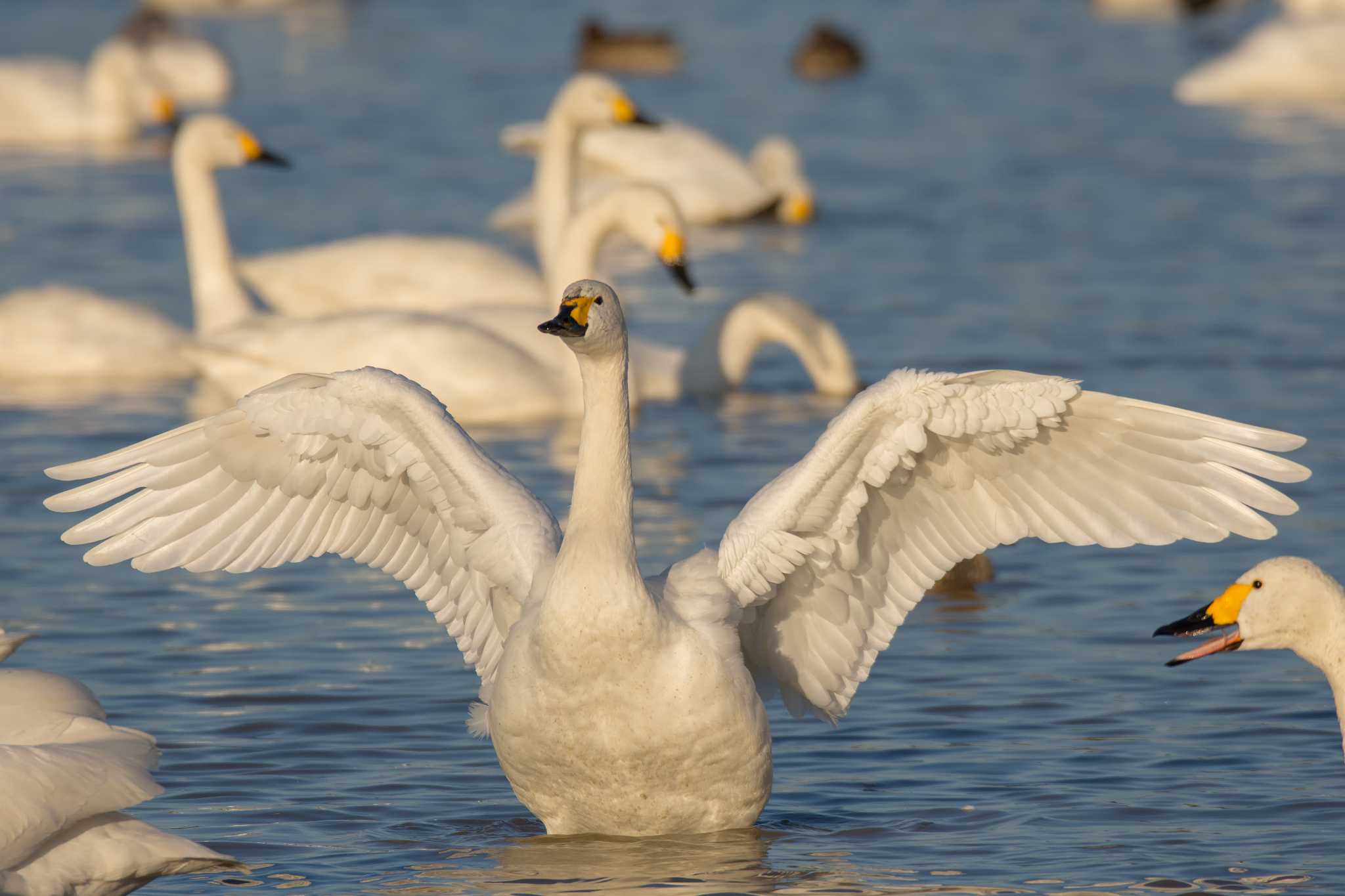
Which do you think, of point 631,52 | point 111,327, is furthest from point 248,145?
point 631,52

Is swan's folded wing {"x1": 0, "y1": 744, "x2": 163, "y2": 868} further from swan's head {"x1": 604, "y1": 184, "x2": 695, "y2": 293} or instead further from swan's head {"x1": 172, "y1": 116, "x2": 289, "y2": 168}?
swan's head {"x1": 172, "y1": 116, "x2": 289, "y2": 168}

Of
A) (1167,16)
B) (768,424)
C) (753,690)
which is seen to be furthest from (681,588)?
(1167,16)

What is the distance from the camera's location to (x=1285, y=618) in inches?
257

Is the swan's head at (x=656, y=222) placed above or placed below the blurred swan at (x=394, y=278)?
above

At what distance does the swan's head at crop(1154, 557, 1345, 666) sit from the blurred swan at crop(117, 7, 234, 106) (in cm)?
1963

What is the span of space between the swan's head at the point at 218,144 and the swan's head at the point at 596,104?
1.75 meters

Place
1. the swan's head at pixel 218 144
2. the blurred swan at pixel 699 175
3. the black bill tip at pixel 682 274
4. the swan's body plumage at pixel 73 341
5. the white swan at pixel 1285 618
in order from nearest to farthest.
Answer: the white swan at pixel 1285 618 < the black bill tip at pixel 682 274 < the swan's body plumage at pixel 73 341 < the swan's head at pixel 218 144 < the blurred swan at pixel 699 175

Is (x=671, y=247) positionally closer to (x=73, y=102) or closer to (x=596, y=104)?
(x=596, y=104)

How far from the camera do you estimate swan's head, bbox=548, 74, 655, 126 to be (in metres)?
14.5

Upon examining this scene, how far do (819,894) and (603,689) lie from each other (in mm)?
769

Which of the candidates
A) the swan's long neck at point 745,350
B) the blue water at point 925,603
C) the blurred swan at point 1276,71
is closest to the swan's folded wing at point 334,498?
the blue water at point 925,603

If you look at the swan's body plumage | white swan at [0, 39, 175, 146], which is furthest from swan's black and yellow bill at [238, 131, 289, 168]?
white swan at [0, 39, 175, 146]

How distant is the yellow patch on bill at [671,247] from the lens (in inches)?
488

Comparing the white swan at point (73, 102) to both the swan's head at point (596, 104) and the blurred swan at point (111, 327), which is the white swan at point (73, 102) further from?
the blurred swan at point (111, 327)
